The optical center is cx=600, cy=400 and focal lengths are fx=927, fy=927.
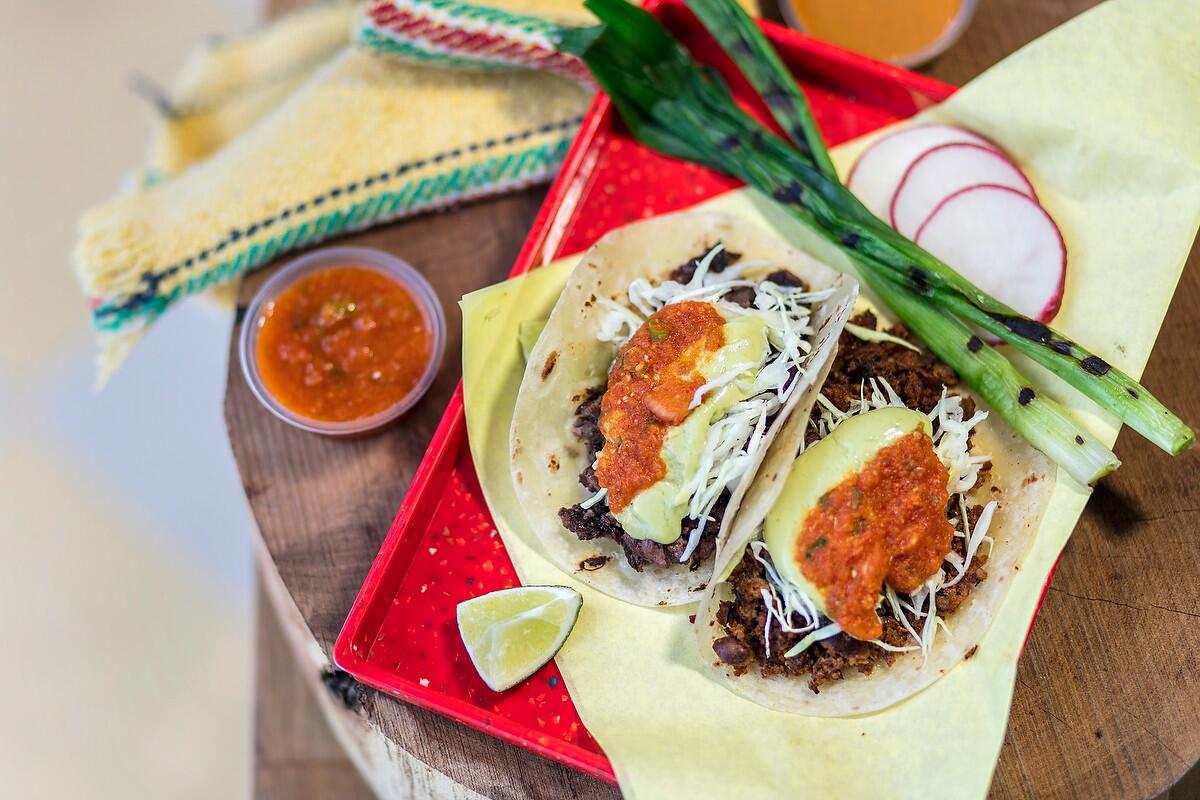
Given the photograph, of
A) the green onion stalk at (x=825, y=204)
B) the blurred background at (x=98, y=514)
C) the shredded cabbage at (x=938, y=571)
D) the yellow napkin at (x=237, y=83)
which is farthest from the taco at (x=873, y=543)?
the blurred background at (x=98, y=514)

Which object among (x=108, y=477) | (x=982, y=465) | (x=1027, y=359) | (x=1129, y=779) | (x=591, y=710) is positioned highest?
(x=1027, y=359)

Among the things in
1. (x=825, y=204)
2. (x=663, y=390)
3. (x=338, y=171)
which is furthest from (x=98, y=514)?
(x=825, y=204)

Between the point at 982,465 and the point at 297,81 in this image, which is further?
the point at 297,81

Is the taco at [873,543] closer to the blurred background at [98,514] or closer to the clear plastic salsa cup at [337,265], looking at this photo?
the clear plastic salsa cup at [337,265]

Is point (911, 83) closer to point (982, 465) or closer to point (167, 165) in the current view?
point (982, 465)

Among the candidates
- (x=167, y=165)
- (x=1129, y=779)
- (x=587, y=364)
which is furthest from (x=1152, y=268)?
(x=167, y=165)

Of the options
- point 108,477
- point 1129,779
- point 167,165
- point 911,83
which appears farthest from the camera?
point 108,477

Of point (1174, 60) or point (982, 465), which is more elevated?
point (1174, 60)
